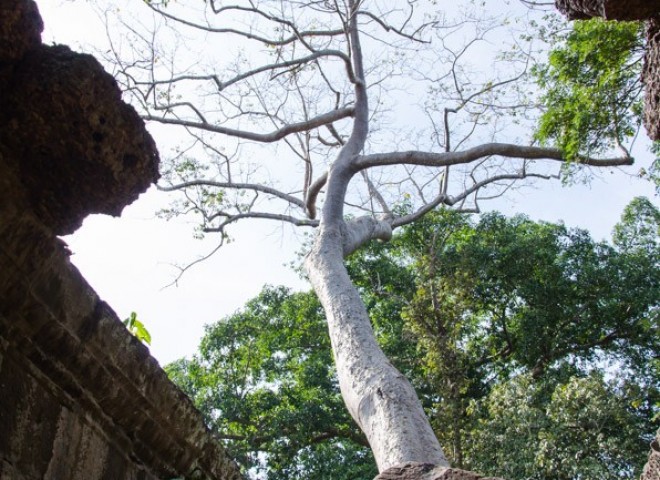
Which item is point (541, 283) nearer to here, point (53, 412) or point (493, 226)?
point (493, 226)

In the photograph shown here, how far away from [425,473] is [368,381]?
221 cm

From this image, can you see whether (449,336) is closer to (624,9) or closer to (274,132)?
(274,132)

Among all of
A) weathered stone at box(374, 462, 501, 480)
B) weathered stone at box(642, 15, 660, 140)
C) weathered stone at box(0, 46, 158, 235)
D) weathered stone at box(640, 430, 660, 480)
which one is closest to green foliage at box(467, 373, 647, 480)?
weathered stone at box(640, 430, 660, 480)

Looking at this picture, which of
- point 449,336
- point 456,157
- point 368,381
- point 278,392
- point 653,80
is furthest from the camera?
point 278,392

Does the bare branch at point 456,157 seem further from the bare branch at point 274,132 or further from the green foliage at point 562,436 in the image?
the green foliage at point 562,436

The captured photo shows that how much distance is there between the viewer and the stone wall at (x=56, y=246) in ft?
5.08

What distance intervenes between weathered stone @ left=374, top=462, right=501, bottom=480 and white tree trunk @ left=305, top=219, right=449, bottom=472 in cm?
101

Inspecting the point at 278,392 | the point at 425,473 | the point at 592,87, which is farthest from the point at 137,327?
the point at 278,392

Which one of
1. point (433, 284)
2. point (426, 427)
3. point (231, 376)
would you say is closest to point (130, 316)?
point (426, 427)

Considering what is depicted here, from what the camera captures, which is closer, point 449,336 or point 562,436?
point 562,436

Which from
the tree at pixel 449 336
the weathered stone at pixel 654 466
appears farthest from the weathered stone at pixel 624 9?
the tree at pixel 449 336

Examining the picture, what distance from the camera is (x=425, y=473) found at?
2.89 meters

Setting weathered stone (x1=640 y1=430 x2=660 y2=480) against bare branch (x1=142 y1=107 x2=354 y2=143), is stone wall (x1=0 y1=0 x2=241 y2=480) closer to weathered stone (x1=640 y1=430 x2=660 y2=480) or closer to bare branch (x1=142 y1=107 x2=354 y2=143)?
weathered stone (x1=640 y1=430 x2=660 y2=480)

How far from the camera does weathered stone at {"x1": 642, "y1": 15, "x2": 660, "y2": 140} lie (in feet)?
8.97
